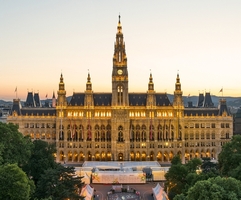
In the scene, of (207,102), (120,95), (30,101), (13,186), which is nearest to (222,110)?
(207,102)

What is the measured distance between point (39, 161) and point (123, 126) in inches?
2298

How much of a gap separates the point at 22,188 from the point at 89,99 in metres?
83.1

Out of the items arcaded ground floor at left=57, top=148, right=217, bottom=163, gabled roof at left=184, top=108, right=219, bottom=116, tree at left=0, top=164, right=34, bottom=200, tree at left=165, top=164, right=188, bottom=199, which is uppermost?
gabled roof at left=184, top=108, right=219, bottom=116

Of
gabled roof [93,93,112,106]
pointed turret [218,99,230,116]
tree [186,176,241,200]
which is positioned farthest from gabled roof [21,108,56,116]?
tree [186,176,241,200]

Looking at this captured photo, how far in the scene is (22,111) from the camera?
14212 centimetres

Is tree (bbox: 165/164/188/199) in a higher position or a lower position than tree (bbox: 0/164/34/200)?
lower

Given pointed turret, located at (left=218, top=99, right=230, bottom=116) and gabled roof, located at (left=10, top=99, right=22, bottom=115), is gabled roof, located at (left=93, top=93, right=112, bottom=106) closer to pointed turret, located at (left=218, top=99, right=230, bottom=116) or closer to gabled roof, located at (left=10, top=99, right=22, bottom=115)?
gabled roof, located at (left=10, top=99, right=22, bottom=115)

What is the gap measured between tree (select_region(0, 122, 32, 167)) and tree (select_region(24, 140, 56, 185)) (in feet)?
7.93

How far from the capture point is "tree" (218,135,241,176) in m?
71.2

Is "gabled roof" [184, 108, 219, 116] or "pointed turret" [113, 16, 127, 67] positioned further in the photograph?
"gabled roof" [184, 108, 219, 116]

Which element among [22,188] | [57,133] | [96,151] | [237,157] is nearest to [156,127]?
[96,151]

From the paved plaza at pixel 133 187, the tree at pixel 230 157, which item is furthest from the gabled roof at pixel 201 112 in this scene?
the tree at pixel 230 157

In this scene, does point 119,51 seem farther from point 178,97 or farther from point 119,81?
point 178,97

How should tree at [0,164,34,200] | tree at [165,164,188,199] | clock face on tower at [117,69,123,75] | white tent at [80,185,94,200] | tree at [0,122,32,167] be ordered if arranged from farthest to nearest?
clock face on tower at [117,69,123,75], white tent at [80,185,94,200], tree at [165,164,188,199], tree at [0,122,32,167], tree at [0,164,34,200]
